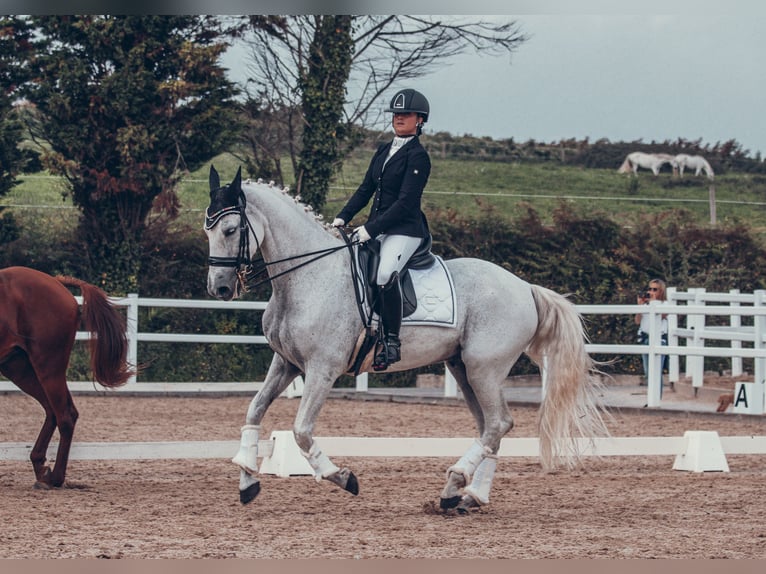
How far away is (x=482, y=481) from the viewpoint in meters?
6.44

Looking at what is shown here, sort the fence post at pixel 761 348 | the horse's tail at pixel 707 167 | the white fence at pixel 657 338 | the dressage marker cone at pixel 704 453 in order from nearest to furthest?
1. the dressage marker cone at pixel 704 453
2. the fence post at pixel 761 348
3. the white fence at pixel 657 338
4. the horse's tail at pixel 707 167

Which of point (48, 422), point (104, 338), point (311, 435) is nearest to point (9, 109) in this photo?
point (104, 338)

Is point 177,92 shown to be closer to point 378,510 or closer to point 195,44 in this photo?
point 195,44

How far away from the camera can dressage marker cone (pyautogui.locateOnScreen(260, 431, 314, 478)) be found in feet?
24.3

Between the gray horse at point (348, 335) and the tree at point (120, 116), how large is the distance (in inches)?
427

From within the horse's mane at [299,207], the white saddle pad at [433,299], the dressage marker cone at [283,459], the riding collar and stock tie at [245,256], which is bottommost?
the dressage marker cone at [283,459]

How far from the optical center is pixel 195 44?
691 inches

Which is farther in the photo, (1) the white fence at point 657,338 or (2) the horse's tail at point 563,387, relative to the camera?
(1) the white fence at point 657,338

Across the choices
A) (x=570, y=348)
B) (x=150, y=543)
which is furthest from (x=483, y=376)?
(x=150, y=543)

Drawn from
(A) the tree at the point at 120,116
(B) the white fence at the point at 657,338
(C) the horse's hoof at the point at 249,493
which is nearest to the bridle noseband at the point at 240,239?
Result: (C) the horse's hoof at the point at 249,493

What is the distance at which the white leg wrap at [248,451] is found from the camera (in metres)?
6.22

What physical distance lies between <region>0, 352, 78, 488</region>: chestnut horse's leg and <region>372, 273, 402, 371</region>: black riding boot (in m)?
2.20

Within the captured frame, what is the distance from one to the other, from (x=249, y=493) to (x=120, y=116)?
39.8 ft

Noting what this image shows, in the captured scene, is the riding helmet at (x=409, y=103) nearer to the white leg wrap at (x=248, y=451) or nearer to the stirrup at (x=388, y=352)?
the stirrup at (x=388, y=352)
